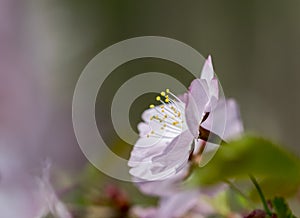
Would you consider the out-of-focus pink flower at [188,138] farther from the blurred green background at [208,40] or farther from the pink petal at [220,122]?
the blurred green background at [208,40]

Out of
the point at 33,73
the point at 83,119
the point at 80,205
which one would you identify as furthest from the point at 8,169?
the point at 33,73

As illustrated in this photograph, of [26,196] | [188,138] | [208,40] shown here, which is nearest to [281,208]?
[188,138]

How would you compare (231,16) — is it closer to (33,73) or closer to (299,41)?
(299,41)

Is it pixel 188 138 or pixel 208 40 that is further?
pixel 208 40

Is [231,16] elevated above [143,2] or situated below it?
below

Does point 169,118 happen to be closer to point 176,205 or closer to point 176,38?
point 176,205

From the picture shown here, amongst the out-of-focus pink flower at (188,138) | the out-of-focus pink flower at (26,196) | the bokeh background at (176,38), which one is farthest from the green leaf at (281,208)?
the bokeh background at (176,38)
